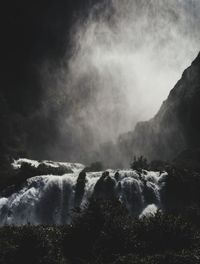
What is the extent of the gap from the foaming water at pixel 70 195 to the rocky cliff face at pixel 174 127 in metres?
51.2

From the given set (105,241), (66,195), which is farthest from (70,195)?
(105,241)

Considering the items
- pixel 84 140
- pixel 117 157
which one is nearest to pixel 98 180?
pixel 117 157

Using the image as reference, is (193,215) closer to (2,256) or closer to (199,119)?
(2,256)

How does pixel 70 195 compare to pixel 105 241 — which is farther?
pixel 70 195

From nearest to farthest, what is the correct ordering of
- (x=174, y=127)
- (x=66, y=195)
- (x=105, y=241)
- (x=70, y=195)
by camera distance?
(x=105, y=241) < (x=70, y=195) < (x=66, y=195) < (x=174, y=127)

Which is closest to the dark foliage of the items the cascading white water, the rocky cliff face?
the cascading white water

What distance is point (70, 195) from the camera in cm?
7625

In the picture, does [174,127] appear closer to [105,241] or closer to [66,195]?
[66,195]

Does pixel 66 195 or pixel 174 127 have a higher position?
pixel 174 127

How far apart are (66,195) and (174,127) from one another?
73.4 meters

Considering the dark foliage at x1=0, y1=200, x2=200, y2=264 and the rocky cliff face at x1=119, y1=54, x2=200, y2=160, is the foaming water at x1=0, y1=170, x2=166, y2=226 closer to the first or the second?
the dark foliage at x1=0, y1=200, x2=200, y2=264

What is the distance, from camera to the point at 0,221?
7419 cm

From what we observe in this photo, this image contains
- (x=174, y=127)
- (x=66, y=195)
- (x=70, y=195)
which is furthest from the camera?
(x=174, y=127)

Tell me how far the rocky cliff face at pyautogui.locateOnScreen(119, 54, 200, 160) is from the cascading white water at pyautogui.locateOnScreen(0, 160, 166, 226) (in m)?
51.2
